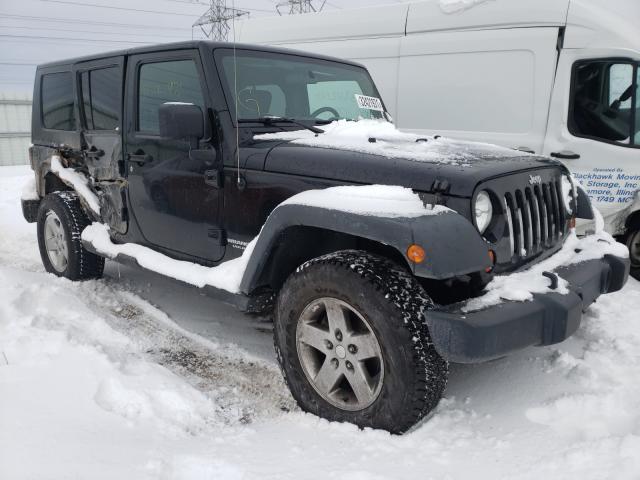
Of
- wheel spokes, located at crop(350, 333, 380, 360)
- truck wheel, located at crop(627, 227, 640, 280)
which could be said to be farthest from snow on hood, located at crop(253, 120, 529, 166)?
truck wheel, located at crop(627, 227, 640, 280)

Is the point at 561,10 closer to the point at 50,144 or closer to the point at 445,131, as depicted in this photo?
the point at 445,131

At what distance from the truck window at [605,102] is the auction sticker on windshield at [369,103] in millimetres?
2159

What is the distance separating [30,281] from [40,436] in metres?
2.36

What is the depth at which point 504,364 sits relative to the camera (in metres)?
3.10

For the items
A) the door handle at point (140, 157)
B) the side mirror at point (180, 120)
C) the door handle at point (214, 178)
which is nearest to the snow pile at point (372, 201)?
the door handle at point (214, 178)

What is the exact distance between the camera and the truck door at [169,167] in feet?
10.5

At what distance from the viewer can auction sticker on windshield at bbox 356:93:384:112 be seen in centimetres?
385

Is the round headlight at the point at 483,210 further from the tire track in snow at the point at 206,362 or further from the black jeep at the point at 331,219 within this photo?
the tire track in snow at the point at 206,362

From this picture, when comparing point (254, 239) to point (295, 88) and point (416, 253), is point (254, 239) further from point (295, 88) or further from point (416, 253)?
point (295, 88)

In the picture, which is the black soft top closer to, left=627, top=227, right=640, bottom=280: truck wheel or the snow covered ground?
the snow covered ground

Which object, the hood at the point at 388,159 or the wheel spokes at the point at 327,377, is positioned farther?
the wheel spokes at the point at 327,377

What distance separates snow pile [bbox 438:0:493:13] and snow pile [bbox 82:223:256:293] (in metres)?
3.95

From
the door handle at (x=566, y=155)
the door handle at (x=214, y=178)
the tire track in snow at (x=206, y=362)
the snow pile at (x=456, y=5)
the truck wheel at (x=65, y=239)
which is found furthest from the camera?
the snow pile at (x=456, y=5)

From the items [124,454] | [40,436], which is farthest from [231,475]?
[40,436]
